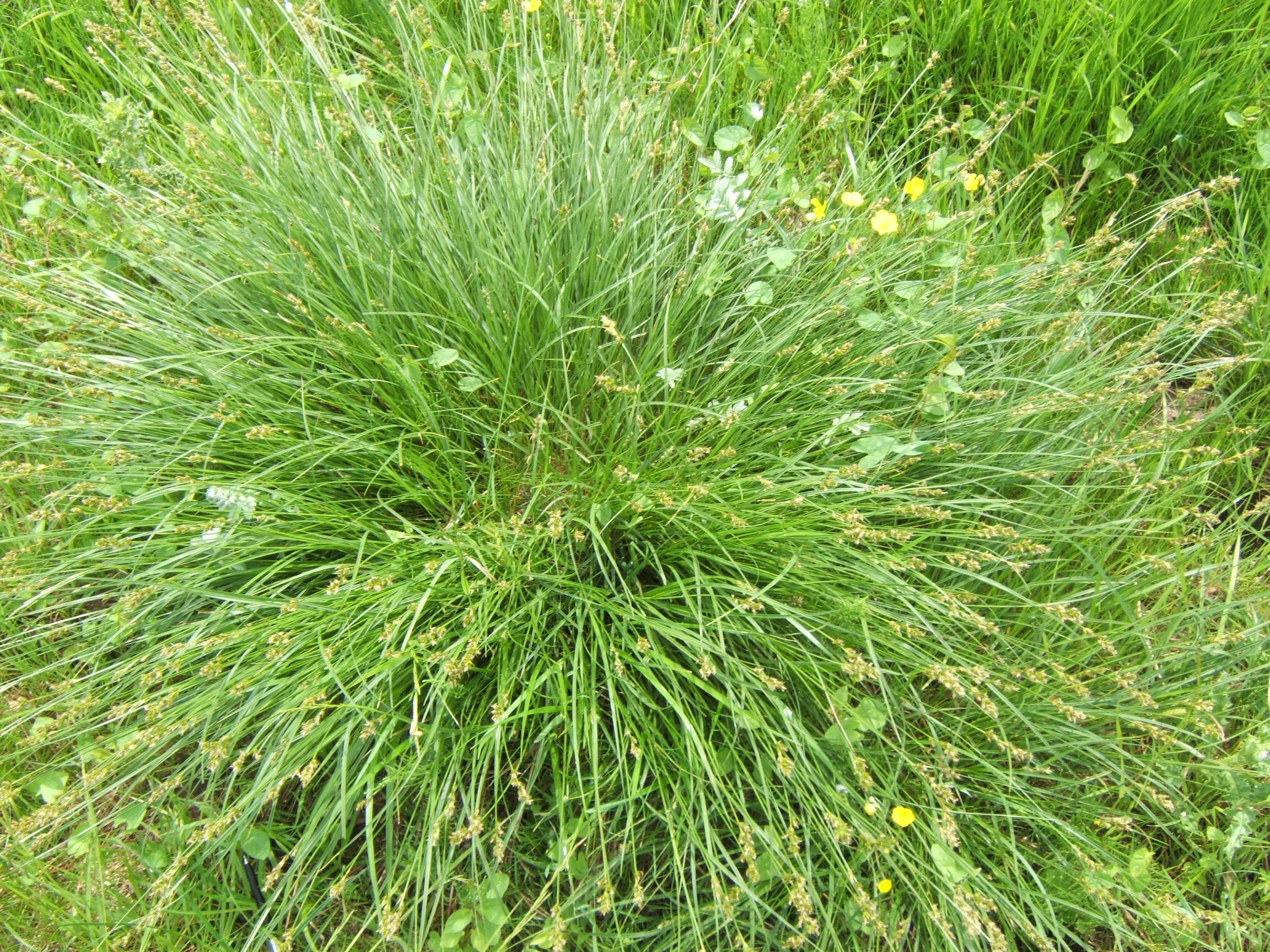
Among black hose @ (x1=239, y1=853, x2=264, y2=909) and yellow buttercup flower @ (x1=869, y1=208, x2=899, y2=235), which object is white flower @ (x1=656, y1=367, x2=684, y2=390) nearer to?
yellow buttercup flower @ (x1=869, y1=208, x2=899, y2=235)

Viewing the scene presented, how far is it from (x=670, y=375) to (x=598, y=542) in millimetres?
410

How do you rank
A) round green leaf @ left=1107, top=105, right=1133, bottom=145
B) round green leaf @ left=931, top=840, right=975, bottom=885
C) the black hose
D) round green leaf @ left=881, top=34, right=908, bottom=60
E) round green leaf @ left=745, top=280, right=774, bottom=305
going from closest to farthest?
round green leaf @ left=931, top=840, right=975, bottom=885 < the black hose < round green leaf @ left=745, top=280, right=774, bottom=305 < round green leaf @ left=1107, top=105, right=1133, bottom=145 < round green leaf @ left=881, top=34, right=908, bottom=60

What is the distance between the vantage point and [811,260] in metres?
2.42

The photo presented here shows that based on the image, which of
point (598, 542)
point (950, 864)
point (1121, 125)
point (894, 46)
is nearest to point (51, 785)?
point (598, 542)

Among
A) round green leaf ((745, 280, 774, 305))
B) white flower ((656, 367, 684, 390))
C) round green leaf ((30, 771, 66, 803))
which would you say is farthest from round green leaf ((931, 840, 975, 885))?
round green leaf ((30, 771, 66, 803))

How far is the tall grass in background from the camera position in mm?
1887

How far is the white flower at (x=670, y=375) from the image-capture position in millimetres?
2086

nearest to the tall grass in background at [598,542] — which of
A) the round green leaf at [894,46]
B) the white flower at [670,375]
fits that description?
the white flower at [670,375]

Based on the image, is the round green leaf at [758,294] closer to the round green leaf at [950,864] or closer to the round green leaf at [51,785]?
the round green leaf at [950,864]

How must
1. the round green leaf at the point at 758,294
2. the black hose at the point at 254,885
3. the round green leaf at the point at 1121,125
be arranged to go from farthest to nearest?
the round green leaf at the point at 1121,125 < the round green leaf at the point at 758,294 < the black hose at the point at 254,885

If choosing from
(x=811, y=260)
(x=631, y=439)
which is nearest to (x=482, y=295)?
(x=631, y=439)

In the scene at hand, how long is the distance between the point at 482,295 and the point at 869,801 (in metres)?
1.40

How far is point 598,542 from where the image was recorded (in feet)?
6.63

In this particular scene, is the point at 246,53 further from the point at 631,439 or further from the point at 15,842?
the point at 15,842
